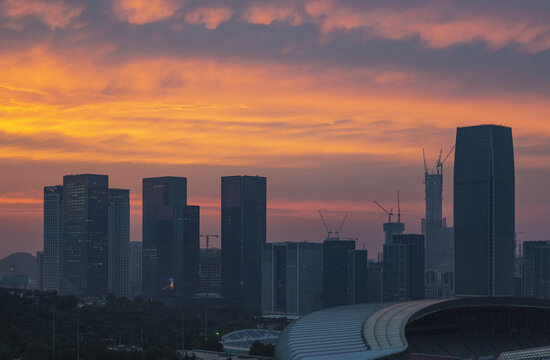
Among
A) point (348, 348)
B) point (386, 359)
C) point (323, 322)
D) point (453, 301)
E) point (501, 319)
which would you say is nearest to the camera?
point (386, 359)

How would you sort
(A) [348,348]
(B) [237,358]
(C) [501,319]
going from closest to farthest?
Answer: (A) [348,348] → (C) [501,319] → (B) [237,358]

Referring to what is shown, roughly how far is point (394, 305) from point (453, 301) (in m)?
8.37

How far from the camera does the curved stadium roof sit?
89.3 m

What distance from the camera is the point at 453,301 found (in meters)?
129

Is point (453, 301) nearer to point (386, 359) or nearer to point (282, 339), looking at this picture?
point (282, 339)

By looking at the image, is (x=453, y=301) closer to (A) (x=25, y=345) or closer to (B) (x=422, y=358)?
(B) (x=422, y=358)

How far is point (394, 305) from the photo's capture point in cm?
12950

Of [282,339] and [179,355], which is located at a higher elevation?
[282,339]

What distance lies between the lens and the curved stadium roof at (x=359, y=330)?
89.3m

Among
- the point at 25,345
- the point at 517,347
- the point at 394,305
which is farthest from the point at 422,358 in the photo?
the point at 25,345

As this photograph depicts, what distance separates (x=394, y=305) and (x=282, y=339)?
1138 inches

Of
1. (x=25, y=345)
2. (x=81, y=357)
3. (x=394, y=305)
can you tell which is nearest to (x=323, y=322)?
(x=394, y=305)

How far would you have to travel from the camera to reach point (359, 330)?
10212 centimetres

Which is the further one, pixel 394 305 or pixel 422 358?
pixel 394 305
